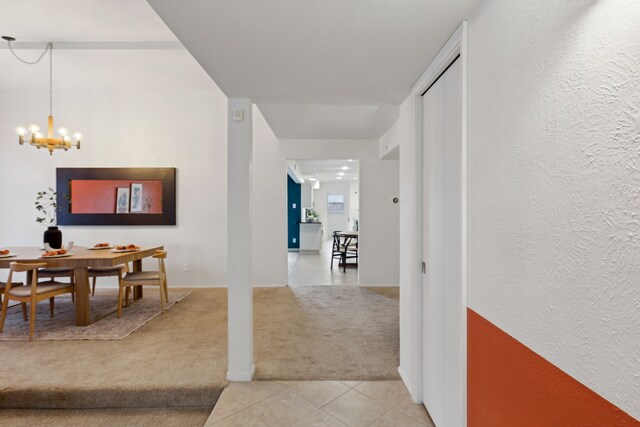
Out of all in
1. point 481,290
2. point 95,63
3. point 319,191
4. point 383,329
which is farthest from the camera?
point 319,191

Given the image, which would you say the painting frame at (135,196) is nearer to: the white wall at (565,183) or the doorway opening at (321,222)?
the doorway opening at (321,222)

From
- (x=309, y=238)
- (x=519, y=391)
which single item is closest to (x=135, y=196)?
(x=309, y=238)

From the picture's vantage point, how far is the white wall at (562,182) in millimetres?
677

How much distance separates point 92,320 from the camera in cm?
349

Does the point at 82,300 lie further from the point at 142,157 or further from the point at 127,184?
the point at 142,157

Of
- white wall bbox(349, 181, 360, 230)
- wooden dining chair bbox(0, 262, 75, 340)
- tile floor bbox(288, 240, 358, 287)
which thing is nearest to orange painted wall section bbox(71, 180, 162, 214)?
wooden dining chair bbox(0, 262, 75, 340)

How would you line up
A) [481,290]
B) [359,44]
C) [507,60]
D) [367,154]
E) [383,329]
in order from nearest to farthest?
[507,60]
[481,290]
[359,44]
[383,329]
[367,154]

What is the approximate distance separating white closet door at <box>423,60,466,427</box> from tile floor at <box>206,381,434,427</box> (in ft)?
0.73

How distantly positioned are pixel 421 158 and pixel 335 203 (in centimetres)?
1155

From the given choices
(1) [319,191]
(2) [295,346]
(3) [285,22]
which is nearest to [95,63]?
(3) [285,22]

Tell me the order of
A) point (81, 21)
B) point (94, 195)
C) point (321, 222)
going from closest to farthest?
point (81, 21)
point (94, 195)
point (321, 222)

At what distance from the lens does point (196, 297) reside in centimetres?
449

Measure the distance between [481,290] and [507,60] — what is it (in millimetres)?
909

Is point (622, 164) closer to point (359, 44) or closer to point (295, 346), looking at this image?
point (359, 44)
